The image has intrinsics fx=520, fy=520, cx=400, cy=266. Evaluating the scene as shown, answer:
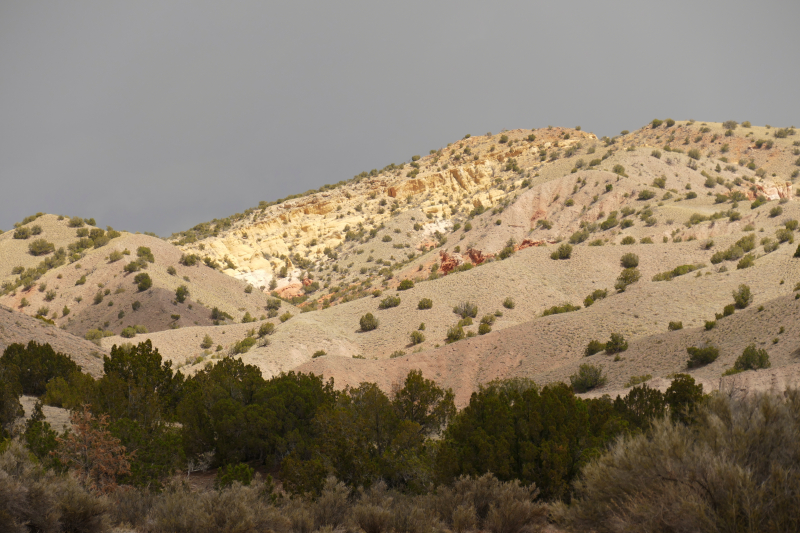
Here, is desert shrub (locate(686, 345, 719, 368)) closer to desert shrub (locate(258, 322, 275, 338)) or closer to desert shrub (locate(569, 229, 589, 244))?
desert shrub (locate(258, 322, 275, 338))

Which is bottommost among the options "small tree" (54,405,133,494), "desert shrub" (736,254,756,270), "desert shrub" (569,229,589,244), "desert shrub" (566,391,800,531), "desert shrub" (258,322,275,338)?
"desert shrub" (736,254,756,270)

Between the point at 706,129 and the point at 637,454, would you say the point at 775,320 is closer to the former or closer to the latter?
the point at 637,454

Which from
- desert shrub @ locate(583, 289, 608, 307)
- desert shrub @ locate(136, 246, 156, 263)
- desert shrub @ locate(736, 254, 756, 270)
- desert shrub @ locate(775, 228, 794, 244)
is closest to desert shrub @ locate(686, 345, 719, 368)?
desert shrub @ locate(583, 289, 608, 307)

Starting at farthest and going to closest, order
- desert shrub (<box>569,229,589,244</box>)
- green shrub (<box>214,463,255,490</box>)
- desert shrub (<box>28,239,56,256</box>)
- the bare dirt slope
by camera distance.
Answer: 1. desert shrub (<box>28,239,56,256</box>)
2. desert shrub (<box>569,229,589,244</box>)
3. the bare dirt slope
4. green shrub (<box>214,463,255,490</box>)

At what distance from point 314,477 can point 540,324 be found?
68.3 feet

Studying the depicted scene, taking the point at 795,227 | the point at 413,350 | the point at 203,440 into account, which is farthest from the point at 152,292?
the point at 795,227

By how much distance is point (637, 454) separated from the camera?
570cm

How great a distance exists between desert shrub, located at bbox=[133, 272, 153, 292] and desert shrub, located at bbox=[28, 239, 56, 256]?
14.4 metres

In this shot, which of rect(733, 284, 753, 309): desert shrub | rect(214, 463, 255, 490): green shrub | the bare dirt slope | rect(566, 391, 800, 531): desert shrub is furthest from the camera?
rect(733, 284, 753, 309): desert shrub

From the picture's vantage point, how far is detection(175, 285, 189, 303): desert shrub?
4425cm

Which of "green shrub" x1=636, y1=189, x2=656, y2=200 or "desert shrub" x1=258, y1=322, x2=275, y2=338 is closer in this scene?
"desert shrub" x1=258, y1=322, x2=275, y2=338

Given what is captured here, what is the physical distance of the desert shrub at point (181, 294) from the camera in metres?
44.2

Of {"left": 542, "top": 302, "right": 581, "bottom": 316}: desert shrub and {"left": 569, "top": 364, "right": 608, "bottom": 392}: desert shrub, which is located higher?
{"left": 542, "top": 302, "right": 581, "bottom": 316}: desert shrub

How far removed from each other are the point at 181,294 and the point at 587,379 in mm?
35584
